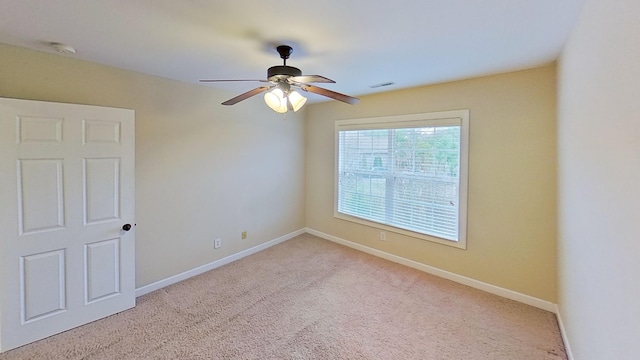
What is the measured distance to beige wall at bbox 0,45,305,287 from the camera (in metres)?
2.39

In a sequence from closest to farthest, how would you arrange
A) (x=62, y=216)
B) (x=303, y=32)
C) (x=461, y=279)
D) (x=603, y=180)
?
(x=603, y=180), (x=303, y=32), (x=62, y=216), (x=461, y=279)

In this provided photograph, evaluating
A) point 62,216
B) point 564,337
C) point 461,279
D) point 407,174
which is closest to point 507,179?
point 407,174

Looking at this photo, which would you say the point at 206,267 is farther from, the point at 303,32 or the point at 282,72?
the point at 303,32

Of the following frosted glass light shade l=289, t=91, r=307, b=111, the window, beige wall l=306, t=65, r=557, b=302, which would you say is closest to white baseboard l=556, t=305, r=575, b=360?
beige wall l=306, t=65, r=557, b=302

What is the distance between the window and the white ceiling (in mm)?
824

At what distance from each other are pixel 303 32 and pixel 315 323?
240 cm

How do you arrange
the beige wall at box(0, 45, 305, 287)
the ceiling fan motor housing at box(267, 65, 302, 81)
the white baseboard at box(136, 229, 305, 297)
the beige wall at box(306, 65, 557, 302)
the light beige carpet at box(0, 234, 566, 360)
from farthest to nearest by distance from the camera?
the white baseboard at box(136, 229, 305, 297) < the beige wall at box(306, 65, 557, 302) < the beige wall at box(0, 45, 305, 287) < the light beige carpet at box(0, 234, 566, 360) < the ceiling fan motor housing at box(267, 65, 302, 81)

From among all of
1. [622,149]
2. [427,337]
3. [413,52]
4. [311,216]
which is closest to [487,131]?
[413,52]

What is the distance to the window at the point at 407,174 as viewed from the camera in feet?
10.4

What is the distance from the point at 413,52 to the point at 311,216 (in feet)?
10.8

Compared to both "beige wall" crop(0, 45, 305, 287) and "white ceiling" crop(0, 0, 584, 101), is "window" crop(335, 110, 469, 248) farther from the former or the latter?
"beige wall" crop(0, 45, 305, 287)

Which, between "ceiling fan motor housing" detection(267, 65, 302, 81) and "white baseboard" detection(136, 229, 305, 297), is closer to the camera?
"ceiling fan motor housing" detection(267, 65, 302, 81)

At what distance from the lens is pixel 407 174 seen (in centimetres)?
361

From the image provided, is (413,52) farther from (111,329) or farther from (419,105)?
(111,329)
